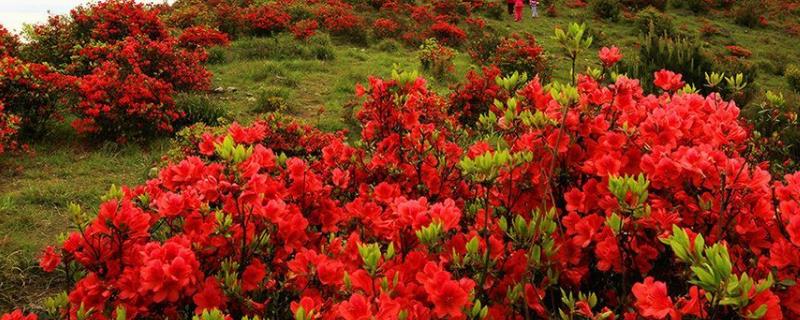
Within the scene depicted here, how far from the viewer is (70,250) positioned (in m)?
2.16

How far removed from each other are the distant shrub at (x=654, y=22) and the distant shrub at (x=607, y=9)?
3.43 ft

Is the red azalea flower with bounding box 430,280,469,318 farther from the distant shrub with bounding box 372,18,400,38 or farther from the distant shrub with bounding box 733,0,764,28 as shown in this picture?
the distant shrub with bounding box 733,0,764,28

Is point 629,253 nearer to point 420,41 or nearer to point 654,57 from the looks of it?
point 654,57

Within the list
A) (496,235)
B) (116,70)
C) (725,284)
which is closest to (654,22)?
(116,70)

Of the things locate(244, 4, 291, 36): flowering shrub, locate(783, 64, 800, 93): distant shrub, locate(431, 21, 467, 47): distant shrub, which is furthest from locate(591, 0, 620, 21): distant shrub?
locate(244, 4, 291, 36): flowering shrub

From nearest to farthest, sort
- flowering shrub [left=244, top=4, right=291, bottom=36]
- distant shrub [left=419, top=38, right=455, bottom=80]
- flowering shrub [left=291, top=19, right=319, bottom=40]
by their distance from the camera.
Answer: distant shrub [left=419, top=38, right=455, bottom=80], flowering shrub [left=291, top=19, right=319, bottom=40], flowering shrub [left=244, top=4, right=291, bottom=36]

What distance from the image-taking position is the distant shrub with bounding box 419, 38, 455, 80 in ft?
34.5

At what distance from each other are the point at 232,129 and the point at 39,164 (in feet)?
15.4

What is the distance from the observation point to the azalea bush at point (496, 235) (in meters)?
1.78

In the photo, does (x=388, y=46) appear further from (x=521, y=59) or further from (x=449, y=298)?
(x=449, y=298)

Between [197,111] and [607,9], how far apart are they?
1542cm

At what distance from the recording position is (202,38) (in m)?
11.5

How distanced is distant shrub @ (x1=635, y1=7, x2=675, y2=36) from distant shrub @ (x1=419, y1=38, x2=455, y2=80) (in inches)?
310

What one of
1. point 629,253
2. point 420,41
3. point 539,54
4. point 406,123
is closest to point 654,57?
point 539,54
